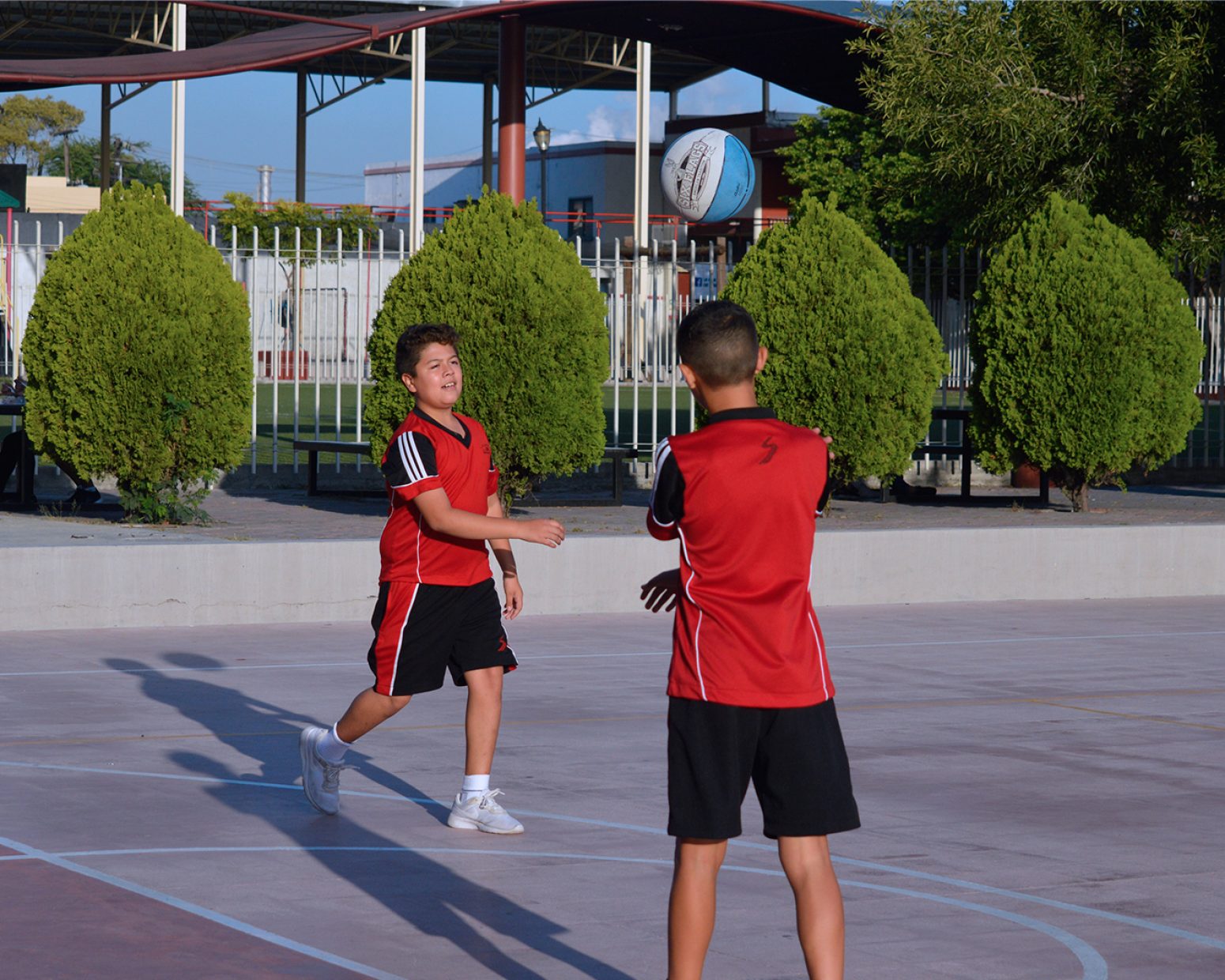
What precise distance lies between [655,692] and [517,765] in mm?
2122

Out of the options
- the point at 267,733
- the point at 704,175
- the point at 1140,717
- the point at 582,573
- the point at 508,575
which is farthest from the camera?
the point at 704,175

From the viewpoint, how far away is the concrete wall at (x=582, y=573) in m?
11.7

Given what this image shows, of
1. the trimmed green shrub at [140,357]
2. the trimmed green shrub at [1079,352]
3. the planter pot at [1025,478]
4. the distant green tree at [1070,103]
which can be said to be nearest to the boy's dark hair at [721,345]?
the trimmed green shrub at [140,357]

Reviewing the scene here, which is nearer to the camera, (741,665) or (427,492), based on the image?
(741,665)

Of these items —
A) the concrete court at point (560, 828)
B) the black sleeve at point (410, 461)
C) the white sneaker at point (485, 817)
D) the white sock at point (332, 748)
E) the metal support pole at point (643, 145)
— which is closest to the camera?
the concrete court at point (560, 828)

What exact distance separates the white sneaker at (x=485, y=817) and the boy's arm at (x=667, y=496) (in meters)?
2.46

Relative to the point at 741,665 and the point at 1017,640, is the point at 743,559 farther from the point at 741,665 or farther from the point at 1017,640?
the point at 1017,640

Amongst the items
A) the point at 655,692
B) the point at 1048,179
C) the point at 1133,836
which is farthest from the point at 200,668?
the point at 1048,179

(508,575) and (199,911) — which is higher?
(508,575)

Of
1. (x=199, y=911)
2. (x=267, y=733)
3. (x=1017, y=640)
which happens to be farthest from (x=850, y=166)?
(x=199, y=911)

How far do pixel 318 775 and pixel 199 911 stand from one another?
4.10 feet

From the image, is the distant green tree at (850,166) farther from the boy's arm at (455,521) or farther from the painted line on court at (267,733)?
the boy's arm at (455,521)

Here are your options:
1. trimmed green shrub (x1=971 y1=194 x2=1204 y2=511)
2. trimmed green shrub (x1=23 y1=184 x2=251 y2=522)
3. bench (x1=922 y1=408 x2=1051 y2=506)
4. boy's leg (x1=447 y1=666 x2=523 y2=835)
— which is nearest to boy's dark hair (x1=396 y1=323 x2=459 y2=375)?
boy's leg (x1=447 y1=666 x2=523 y2=835)

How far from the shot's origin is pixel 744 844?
646cm
